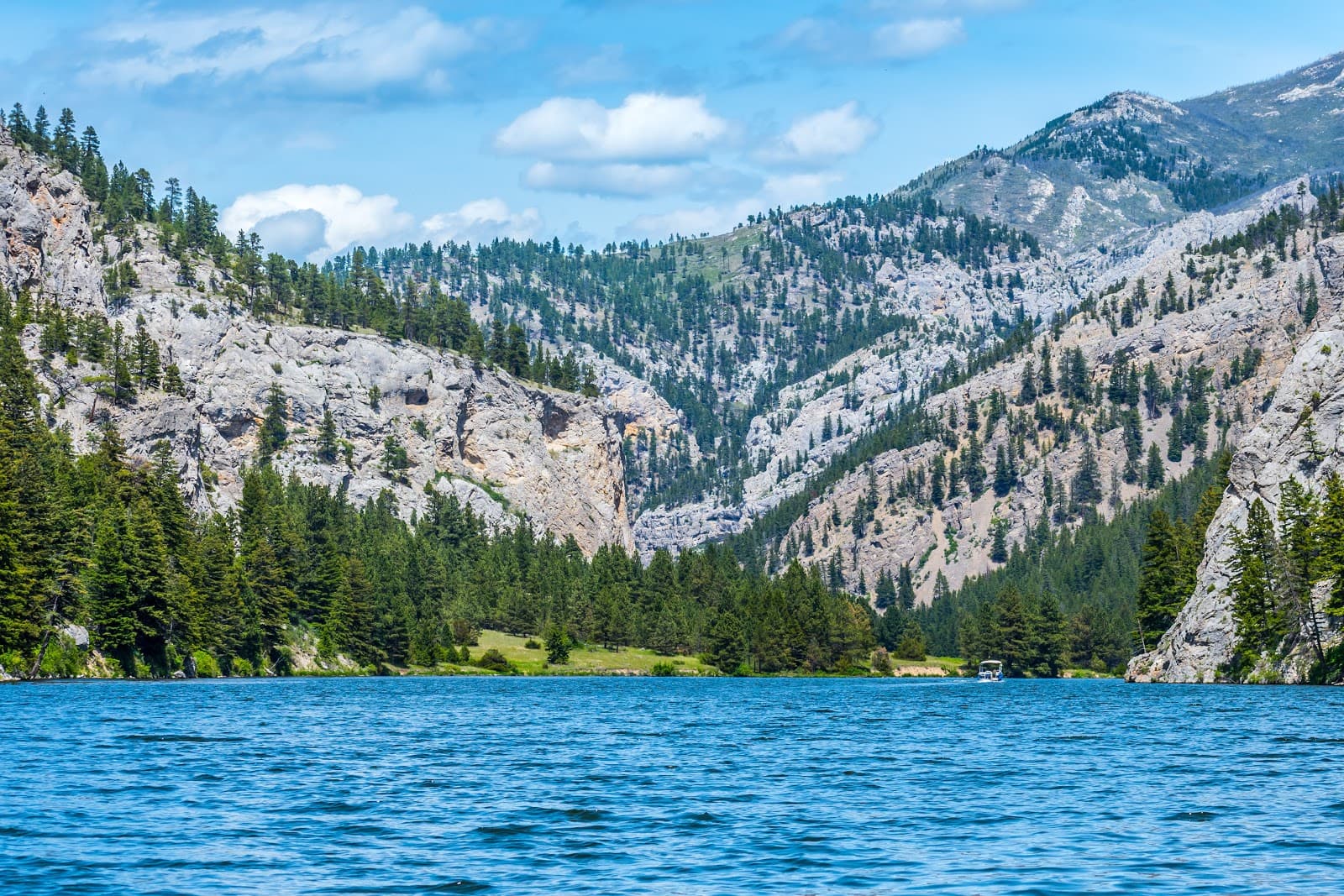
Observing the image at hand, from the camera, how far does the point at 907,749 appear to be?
6681cm

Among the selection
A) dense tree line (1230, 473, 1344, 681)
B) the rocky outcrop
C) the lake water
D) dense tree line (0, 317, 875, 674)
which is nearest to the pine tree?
dense tree line (1230, 473, 1344, 681)

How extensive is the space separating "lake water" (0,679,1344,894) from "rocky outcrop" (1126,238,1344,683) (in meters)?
51.1

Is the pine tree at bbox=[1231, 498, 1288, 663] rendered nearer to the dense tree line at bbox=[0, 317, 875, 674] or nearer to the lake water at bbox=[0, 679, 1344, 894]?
the lake water at bbox=[0, 679, 1344, 894]

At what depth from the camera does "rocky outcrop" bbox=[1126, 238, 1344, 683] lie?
133 m

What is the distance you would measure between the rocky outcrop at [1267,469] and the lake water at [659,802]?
5107 cm

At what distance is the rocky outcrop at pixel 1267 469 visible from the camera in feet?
437

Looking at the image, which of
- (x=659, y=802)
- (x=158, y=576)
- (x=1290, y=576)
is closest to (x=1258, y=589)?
(x=1290, y=576)

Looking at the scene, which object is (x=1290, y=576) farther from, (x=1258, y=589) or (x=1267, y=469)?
(x=1267, y=469)

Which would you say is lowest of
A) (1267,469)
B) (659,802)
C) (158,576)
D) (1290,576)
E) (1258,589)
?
(659,802)

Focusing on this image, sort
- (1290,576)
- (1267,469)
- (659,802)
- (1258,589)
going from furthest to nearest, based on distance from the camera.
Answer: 1. (1267,469)
2. (1258,589)
3. (1290,576)
4. (659,802)

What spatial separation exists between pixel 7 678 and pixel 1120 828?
9100cm

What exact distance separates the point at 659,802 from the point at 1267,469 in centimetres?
10897

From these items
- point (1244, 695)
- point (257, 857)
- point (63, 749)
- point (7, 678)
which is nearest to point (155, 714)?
point (63, 749)

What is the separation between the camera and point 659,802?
46844mm
